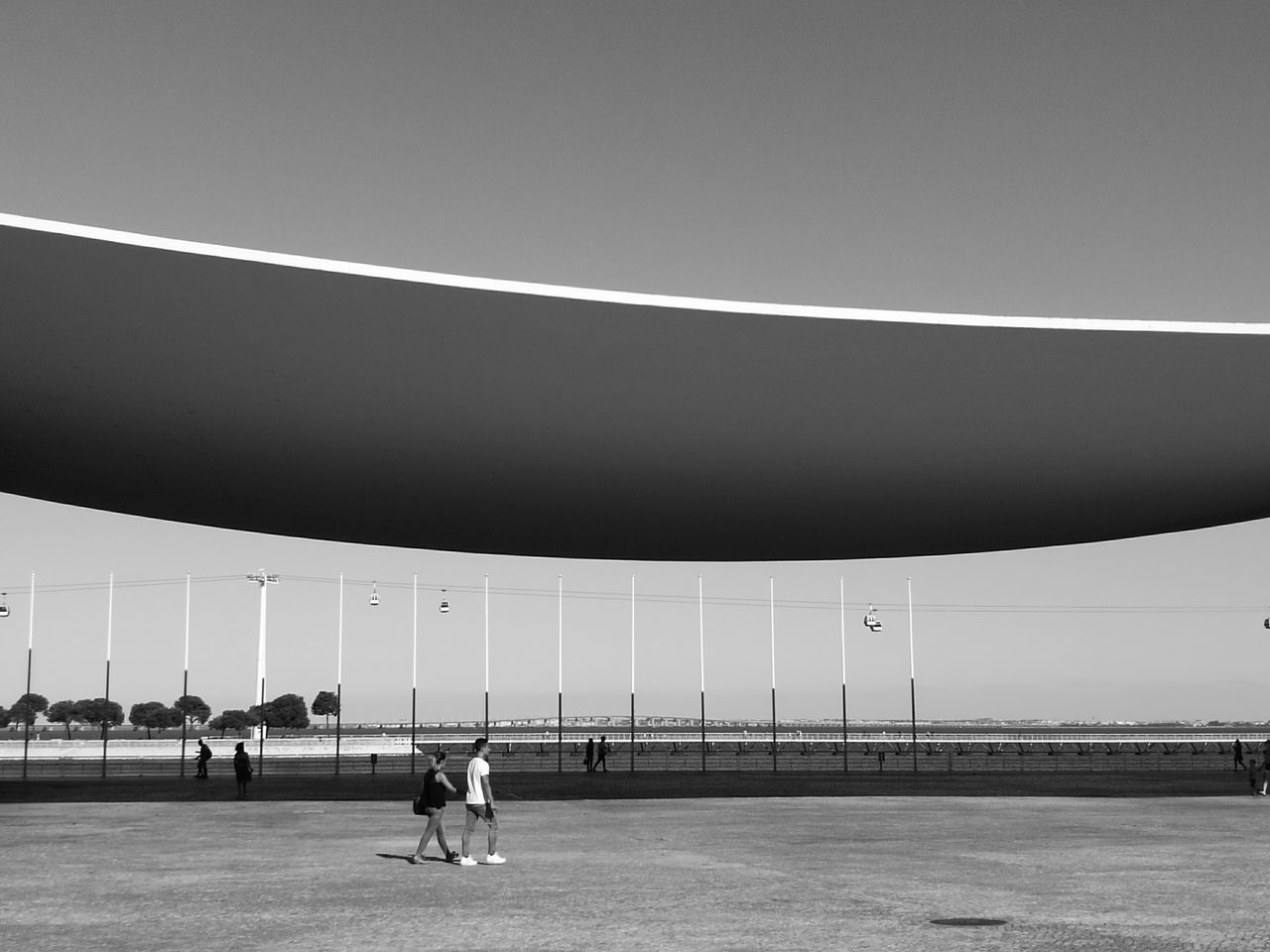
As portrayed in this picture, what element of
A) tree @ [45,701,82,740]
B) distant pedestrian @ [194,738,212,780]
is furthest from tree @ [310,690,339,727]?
distant pedestrian @ [194,738,212,780]

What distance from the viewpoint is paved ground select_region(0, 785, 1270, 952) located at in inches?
314

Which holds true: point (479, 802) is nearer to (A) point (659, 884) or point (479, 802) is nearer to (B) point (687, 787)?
(A) point (659, 884)

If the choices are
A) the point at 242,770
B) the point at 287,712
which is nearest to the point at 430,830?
the point at 242,770

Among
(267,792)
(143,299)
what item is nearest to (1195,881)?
(143,299)

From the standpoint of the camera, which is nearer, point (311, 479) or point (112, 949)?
point (112, 949)

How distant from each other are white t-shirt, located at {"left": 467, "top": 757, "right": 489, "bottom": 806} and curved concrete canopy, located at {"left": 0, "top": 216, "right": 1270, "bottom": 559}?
3157 mm

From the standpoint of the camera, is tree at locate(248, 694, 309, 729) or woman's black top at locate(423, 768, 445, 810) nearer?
woman's black top at locate(423, 768, 445, 810)

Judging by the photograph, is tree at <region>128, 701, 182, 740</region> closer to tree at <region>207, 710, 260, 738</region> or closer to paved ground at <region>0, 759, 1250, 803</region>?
tree at <region>207, 710, 260, 738</region>

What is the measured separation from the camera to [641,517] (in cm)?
1755

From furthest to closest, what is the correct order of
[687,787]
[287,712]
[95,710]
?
[95,710], [287,712], [687,787]

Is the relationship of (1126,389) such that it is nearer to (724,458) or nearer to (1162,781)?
(724,458)

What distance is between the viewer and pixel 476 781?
1244cm

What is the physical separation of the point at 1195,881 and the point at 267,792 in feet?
66.1

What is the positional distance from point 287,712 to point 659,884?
128803 millimetres
